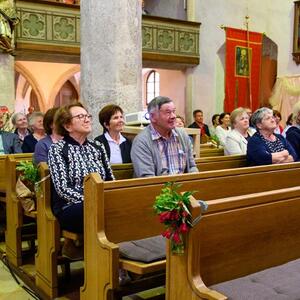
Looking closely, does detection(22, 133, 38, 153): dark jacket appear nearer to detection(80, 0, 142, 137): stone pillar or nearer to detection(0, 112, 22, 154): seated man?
detection(0, 112, 22, 154): seated man

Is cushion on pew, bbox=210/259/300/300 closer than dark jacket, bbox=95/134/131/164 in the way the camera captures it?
Yes

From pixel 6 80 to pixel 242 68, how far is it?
21.3 feet

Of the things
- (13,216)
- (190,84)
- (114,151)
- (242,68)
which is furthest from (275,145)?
(242,68)

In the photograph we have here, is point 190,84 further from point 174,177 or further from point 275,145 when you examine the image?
point 174,177

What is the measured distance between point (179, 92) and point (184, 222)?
1117 centimetres

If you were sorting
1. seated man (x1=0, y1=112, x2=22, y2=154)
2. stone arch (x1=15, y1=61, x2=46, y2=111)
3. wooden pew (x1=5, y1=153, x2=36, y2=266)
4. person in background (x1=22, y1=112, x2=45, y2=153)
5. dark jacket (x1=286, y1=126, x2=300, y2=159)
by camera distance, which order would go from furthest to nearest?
stone arch (x1=15, y1=61, x2=46, y2=111)
seated man (x1=0, y1=112, x2=22, y2=154)
person in background (x1=22, y1=112, x2=45, y2=153)
dark jacket (x1=286, y1=126, x2=300, y2=159)
wooden pew (x1=5, y1=153, x2=36, y2=266)

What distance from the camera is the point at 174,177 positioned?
313cm

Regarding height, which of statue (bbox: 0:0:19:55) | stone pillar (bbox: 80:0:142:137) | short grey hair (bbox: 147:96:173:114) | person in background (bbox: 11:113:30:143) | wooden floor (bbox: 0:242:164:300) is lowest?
wooden floor (bbox: 0:242:164:300)

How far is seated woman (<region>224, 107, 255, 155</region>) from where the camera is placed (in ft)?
16.4

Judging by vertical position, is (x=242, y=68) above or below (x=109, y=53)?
above

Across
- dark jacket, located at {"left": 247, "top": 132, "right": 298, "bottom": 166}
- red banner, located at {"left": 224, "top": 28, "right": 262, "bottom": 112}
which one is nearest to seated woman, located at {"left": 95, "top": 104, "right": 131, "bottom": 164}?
dark jacket, located at {"left": 247, "top": 132, "right": 298, "bottom": 166}

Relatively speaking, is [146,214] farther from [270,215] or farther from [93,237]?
[270,215]

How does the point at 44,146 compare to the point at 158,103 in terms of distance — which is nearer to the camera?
the point at 158,103

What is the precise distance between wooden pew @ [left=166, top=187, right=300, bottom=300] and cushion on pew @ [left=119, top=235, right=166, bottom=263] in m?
0.45
